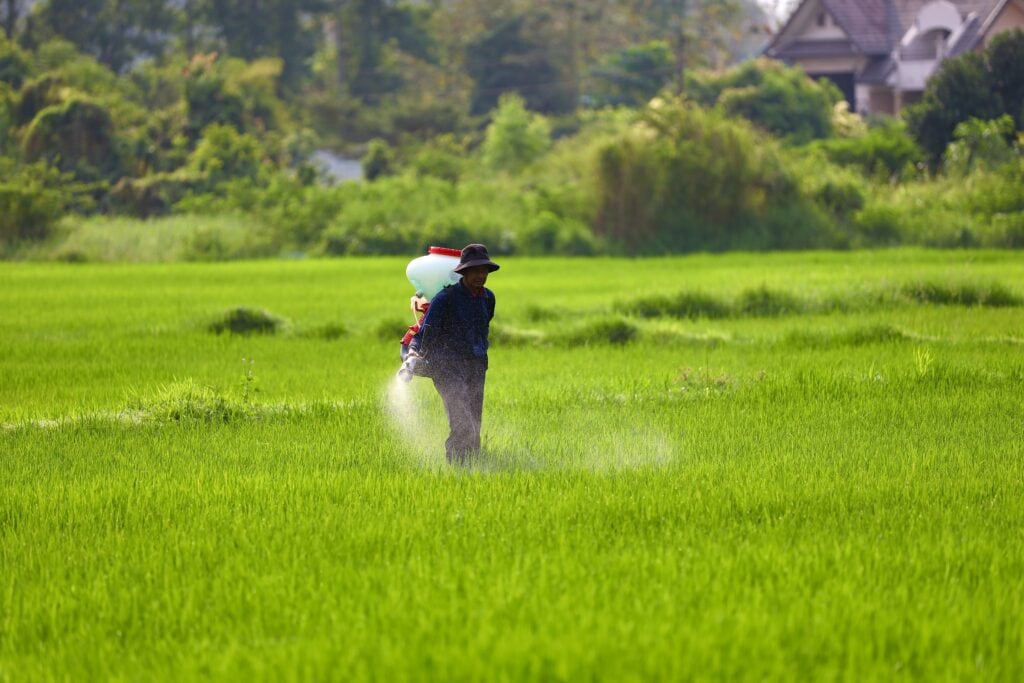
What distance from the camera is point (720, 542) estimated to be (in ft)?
17.8

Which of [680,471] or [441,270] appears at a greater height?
[441,270]

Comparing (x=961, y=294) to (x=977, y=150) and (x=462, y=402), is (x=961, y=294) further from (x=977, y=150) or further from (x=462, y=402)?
(x=977, y=150)

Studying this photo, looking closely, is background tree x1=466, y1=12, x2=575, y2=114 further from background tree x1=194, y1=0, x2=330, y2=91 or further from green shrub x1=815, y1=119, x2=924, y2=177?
green shrub x1=815, y1=119, x2=924, y2=177

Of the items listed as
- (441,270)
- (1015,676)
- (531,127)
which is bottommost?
(1015,676)

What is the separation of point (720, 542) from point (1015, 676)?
5.09 feet

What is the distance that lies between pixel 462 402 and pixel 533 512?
123 cm

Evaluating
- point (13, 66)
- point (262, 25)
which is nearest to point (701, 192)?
point (13, 66)

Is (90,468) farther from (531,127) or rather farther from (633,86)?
(633,86)

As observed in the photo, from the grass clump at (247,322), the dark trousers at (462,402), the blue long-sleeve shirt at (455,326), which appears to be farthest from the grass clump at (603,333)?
the blue long-sleeve shirt at (455,326)

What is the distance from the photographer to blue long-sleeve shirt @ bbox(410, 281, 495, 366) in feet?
22.5

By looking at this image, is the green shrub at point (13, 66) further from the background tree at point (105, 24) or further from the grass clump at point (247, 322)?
the grass clump at point (247, 322)

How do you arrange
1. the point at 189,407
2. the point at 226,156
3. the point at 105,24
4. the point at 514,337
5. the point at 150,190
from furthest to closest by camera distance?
the point at 105,24 < the point at 226,156 < the point at 150,190 < the point at 514,337 < the point at 189,407

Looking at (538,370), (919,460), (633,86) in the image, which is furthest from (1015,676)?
(633,86)

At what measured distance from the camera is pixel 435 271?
699cm
